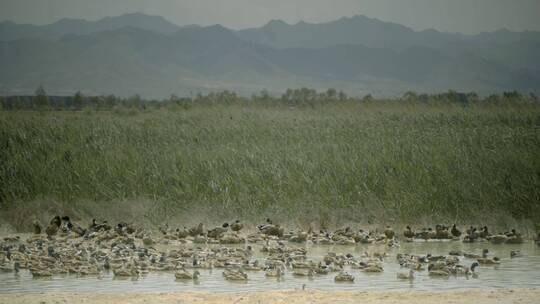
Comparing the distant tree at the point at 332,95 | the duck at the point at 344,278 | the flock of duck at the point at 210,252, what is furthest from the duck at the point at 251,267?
the distant tree at the point at 332,95

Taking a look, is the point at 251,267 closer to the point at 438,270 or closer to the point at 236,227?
the point at 438,270

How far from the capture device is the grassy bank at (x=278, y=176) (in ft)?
52.9

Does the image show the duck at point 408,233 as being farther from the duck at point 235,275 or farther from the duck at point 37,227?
the duck at point 37,227

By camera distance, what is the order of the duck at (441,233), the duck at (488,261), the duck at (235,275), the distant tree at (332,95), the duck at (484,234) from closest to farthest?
the duck at (235,275), the duck at (488,261), the duck at (484,234), the duck at (441,233), the distant tree at (332,95)

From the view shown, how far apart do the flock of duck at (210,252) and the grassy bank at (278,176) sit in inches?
37.9

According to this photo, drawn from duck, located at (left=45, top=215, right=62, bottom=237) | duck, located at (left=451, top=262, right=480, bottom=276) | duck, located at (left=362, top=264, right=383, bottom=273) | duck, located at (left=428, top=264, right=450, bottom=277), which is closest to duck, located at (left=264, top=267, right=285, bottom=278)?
duck, located at (left=362, top=264, right=383, bottom=273)

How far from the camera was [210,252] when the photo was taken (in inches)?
504

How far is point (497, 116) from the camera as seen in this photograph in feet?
94.0

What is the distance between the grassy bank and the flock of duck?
3.16ft

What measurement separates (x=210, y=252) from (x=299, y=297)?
11.1ft

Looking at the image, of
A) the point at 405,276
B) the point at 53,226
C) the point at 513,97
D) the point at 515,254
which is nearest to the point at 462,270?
the point at 405,276

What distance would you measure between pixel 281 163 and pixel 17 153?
19.4ft

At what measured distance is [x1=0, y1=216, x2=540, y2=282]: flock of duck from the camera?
38.3 feet

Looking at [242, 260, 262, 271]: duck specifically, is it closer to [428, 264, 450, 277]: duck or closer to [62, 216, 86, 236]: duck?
[428, 264, 450, 277]: duck
